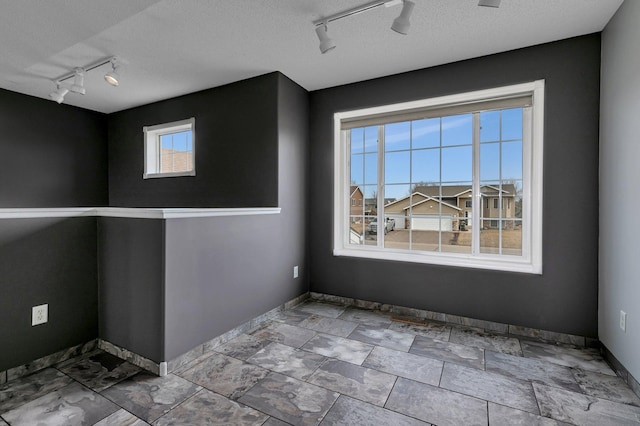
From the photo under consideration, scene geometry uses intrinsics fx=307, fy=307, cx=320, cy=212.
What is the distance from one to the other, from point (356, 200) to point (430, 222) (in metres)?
0.85

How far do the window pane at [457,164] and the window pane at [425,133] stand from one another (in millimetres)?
152

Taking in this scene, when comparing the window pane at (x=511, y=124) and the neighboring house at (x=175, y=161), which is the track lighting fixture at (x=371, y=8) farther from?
the neighboring house at (x=175, y=161)

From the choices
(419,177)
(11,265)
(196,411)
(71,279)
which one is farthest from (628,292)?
(11,265)

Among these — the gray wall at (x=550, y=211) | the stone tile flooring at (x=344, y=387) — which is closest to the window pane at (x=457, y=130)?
the gray wall at (x=550, y=211)

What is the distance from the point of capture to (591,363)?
7.07 ft

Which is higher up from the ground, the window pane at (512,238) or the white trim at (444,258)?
the window pane at (512,238)

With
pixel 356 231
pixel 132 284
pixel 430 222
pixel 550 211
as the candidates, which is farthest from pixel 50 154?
pixel 550 211

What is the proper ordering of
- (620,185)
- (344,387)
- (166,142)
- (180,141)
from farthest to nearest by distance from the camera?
(166,142) < (180,141) < (620,185) < (344,387)

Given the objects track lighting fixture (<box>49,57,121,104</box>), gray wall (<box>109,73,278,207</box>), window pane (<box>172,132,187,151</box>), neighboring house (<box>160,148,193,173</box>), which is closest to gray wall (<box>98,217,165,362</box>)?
gray wall (<box>109,73,278,207</box>)

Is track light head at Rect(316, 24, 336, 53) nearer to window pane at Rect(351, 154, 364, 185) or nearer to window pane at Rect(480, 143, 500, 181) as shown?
window pane at Rect(351, 154, 364, 185)

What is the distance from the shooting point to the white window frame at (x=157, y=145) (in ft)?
12.2

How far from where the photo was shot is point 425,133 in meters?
3.14

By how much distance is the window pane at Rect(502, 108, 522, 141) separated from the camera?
2732 mm

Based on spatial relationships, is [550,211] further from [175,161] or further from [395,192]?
[175,161]
